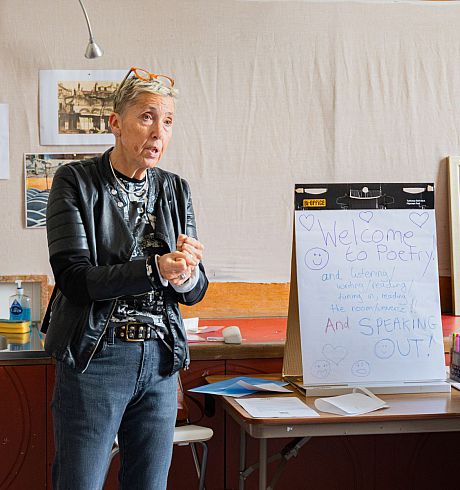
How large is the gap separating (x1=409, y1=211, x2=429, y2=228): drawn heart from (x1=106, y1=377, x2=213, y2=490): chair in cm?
92

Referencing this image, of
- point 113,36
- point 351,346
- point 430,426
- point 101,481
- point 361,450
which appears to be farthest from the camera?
point 113,36

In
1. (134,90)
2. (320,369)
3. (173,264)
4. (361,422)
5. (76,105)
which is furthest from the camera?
(76,105)

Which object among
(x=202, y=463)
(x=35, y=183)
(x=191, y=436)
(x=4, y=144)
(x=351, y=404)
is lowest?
(x=202, y=463)

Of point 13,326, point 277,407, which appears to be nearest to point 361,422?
point 277,407

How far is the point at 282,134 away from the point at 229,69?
353 mm

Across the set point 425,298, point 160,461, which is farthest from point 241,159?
point 160,461

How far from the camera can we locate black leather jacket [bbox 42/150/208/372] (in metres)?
1.62

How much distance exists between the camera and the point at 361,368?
7.68 feet

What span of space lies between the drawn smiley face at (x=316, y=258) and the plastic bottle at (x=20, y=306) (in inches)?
50.7

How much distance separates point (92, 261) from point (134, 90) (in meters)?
0.41

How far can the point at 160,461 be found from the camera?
1.74 m

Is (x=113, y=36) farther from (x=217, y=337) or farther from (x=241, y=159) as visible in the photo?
(x=217, y=337)

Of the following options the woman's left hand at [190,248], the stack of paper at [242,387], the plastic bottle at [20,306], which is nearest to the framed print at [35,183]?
the plastic bottle at [20,306]

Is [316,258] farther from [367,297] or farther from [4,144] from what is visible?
[4,144]
